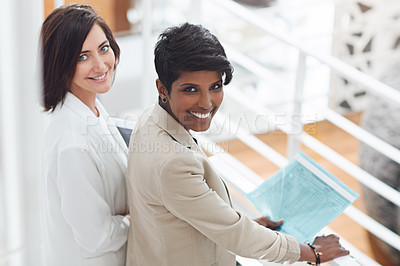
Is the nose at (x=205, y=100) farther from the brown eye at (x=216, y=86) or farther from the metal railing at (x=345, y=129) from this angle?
the metal railing at (x=345, y=129)


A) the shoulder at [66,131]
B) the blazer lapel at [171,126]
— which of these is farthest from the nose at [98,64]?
the blazer lapel at [171,126]

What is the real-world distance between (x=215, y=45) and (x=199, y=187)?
0.33 meters

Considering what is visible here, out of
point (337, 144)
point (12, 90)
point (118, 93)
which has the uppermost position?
point (12, 90)

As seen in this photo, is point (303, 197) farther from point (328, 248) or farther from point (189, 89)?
point (189, 89)

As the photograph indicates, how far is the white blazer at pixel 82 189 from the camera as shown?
1506 millimetres

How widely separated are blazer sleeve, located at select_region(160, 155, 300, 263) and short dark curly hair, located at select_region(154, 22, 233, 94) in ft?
0.67

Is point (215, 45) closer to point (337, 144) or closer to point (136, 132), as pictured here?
point (136, 132)

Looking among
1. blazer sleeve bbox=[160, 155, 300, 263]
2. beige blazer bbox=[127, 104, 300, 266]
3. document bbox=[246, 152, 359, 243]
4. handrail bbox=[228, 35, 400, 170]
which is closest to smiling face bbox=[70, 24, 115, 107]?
beige blazer bbox=[127, 104, 300, 266]

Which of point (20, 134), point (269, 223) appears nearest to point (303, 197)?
point (269, 223)

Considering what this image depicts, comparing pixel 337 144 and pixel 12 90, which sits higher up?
pixel 12 90

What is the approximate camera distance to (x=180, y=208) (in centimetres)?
137

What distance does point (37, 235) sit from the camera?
0.67 m

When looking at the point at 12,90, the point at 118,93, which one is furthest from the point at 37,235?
the point at 118,93

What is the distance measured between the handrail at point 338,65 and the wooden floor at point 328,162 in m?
1.25
